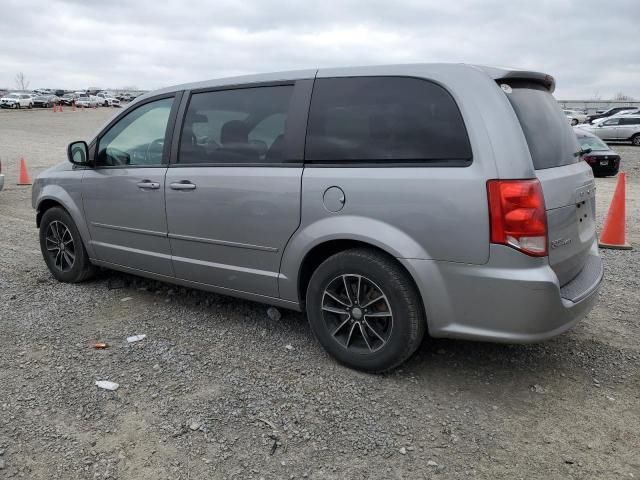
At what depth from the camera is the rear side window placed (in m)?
3.00

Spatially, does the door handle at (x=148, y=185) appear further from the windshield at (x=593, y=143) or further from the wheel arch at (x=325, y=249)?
the windshield at (x=593, y=143)

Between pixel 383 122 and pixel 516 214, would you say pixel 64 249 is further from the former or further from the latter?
pixel 516 214

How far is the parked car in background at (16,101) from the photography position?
52219 mm

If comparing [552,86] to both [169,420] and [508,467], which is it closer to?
[508,467]

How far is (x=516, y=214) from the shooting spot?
278 cm

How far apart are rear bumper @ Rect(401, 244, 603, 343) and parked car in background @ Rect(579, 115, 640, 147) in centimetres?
2644

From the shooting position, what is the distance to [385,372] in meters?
3.37

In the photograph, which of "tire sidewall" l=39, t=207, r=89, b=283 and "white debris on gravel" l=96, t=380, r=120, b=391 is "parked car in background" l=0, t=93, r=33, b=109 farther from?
"white debris on gravel" l=96, t=380, r=120, b=391

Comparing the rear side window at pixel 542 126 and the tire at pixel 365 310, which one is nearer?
the rear side window at pixel 542 126

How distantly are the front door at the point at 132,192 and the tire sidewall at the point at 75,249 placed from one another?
26cm

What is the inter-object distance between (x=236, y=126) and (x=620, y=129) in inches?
1101

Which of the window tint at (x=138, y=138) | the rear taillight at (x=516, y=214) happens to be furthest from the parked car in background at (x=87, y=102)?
the rear taillight at (x=516, y=214)

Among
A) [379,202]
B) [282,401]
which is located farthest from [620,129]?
[282,401]

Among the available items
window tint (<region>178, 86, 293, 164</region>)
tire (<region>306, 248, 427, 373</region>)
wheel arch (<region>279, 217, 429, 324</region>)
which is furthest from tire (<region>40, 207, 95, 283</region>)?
tire (<region>306, 248, 427, 373</region>)
